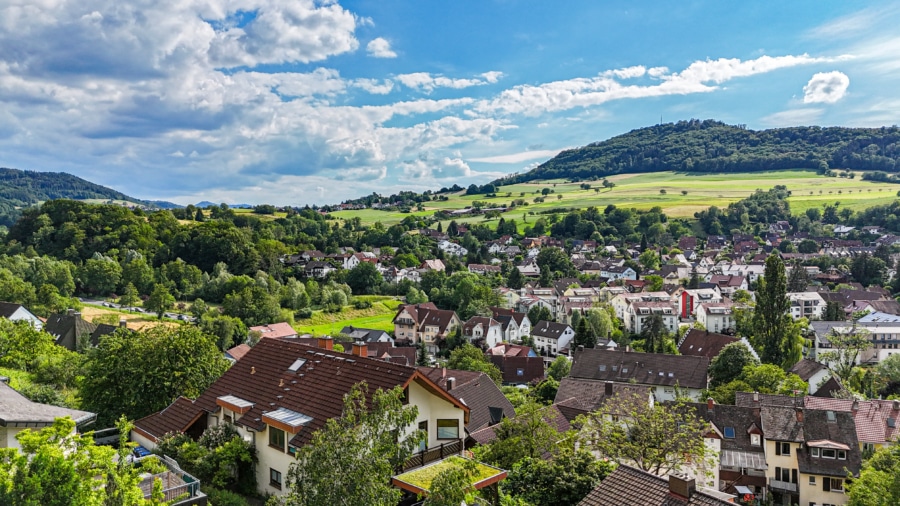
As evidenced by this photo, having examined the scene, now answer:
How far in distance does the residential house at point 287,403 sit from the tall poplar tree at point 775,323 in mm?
47492

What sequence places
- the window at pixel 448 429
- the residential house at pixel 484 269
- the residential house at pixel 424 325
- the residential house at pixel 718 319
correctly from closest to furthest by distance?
the window at pixel 448 429 → the residential house at pixel 424 325 → the residential house at pixel 718 319 → the residential house at pixel 484 269

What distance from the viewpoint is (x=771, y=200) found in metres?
158

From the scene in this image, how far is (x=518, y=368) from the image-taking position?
194 feet

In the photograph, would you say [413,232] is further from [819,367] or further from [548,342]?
[819,367]

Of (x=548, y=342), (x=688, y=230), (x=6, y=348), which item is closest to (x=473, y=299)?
(x=548, y=342)

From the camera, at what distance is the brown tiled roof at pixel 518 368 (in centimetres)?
5841

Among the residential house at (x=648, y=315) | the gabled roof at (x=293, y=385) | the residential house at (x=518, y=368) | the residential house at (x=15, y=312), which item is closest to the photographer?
the gabled roof at (x=293, y=385)

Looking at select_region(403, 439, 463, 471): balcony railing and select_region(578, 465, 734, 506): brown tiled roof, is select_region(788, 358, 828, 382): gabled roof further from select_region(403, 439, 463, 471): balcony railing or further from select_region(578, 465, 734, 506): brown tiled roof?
select_region(578, 465, 734, 506): brown tiled roof

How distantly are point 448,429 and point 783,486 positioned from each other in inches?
913

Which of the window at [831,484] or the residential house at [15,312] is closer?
the window at [831,484]

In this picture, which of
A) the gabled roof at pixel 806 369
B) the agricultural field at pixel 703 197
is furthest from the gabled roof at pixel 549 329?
the agricultural field at pixel 703 197

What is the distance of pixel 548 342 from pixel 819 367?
108 ft

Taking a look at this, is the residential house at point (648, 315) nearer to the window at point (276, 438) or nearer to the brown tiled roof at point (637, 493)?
the window at point (276, 438)

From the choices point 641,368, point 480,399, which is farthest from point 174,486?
point 641,368
